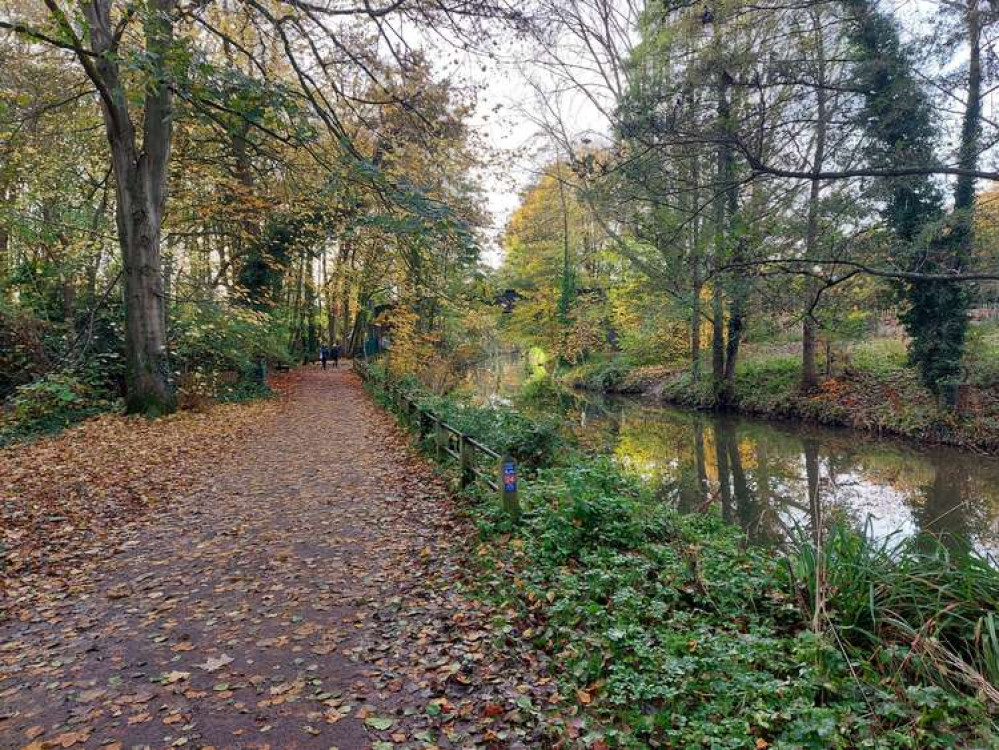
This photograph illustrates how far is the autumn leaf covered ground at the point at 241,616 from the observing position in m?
3.16

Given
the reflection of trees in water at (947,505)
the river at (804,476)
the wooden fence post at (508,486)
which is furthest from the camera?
the river at (804,476)

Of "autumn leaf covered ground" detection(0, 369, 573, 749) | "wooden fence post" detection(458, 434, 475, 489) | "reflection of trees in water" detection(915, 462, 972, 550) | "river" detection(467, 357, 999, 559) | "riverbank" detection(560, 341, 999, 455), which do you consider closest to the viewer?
"autumn leaf covered ground" detection(0, 369, 573, 749)

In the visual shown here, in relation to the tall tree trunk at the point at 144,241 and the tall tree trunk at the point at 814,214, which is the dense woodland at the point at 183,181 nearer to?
the tall tree trunk at the point at 144,241

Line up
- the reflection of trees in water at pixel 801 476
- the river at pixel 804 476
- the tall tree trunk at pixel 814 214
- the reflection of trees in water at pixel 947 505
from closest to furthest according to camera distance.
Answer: the tall tree trunk at pixel 814 214 < the reflection of trees in water at pixel 947 505 < the river at pixel 804 476 < the reflection of trees in water at pixel 801 476

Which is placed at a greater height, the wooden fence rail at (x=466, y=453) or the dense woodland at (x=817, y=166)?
the dense woodland at (x=817, y=166)

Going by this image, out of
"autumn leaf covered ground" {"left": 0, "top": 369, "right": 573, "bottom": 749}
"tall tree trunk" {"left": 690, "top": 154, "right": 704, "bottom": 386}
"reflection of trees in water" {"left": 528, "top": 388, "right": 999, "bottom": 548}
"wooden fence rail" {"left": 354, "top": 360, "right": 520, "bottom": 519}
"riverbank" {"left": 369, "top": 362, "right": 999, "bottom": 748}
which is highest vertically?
"tall tree trunk" {"left": 690, "top": 154, "right": 704, "bottom": 386}

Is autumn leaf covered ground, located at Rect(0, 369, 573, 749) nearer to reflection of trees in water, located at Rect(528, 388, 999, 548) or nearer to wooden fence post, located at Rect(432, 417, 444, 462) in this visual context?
wooden fence post, located at Rect(432, 417, 444, 462)

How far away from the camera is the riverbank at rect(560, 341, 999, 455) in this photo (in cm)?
1255

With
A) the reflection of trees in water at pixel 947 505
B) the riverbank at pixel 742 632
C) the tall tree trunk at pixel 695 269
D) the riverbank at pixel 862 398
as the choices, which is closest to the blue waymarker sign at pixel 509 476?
the riverbank at pixel 742 632

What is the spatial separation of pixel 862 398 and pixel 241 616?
54.1 feet

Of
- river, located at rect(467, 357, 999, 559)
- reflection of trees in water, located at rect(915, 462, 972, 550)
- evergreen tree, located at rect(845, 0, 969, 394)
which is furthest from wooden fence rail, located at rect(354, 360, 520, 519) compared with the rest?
evergreen tree, located at rect(845, 0, 969, 394)

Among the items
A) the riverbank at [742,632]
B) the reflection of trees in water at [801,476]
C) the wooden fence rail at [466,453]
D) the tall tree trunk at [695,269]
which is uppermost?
the tall tree trunk at [695,269]

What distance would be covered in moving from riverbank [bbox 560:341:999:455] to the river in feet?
1.66

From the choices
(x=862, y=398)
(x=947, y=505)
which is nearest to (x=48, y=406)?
(x=947, y=505)
